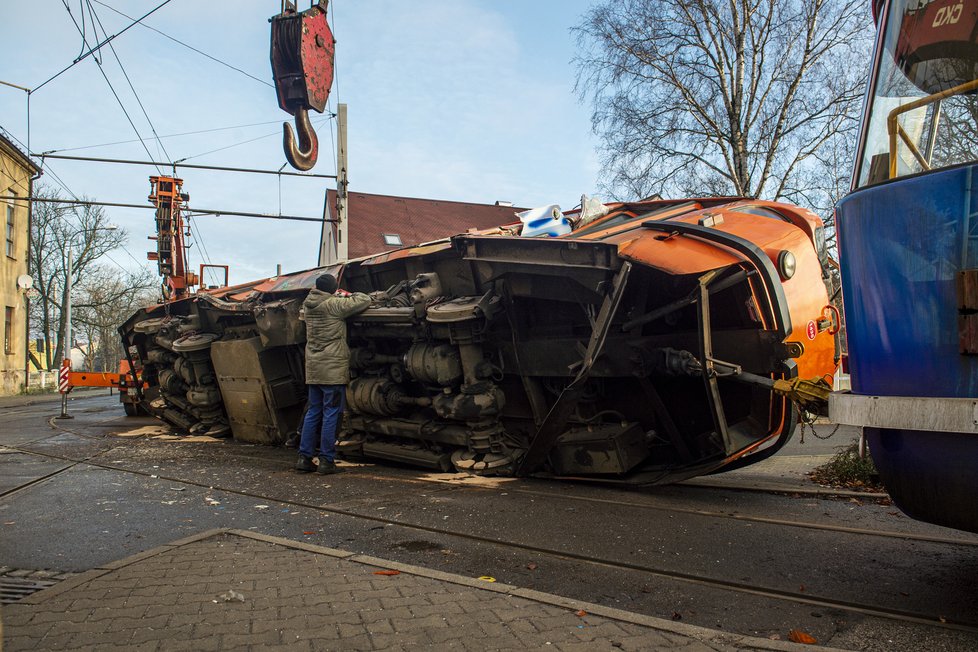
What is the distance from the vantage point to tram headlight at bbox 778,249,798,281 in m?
4.59

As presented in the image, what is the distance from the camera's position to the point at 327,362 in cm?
657

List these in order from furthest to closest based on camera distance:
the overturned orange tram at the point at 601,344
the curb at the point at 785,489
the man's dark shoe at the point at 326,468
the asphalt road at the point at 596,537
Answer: the man's dark shoe at the point at 326,468 < the curb at the point at 785,489 < the overturned orange tram at the point at 601,344 < the asphalt road at the point at 596,537

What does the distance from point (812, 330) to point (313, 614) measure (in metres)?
3.56

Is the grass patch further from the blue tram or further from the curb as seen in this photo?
the blue tram

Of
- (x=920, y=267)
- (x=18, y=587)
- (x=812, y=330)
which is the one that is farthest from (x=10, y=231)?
(x=920, y=267)

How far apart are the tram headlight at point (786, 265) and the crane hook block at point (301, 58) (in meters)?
6.34

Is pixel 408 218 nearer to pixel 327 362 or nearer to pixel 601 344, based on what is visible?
pixel 327 362

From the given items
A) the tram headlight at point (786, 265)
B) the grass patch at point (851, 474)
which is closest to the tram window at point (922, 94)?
the tram headlight at point (786, 265)

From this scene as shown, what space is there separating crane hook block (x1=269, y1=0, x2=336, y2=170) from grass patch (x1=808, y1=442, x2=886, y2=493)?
7139 millimetres

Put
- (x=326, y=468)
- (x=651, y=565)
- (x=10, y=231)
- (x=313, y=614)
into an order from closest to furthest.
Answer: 1. (x=313, y=614)
2. (x=651, y=565)
3. (x=326, y=468)
4. (x=10, y=231)

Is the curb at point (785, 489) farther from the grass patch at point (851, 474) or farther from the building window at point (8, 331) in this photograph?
the building window at point (8, 331)

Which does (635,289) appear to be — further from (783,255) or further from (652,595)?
(652,595)

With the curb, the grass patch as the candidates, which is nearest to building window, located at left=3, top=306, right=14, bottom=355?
the curb

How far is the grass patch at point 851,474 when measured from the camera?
5586mm
